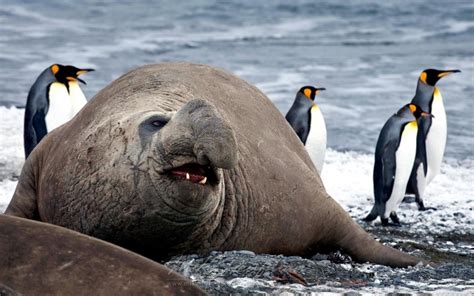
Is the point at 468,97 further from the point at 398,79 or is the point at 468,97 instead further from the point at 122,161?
the point at 122,161

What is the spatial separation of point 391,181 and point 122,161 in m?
5.54

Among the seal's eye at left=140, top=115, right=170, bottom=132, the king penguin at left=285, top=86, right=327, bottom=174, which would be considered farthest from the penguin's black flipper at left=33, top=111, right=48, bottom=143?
the seal's eye at left=140, top=115, right=170, bottom=132

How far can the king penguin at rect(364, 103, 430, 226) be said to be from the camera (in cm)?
936

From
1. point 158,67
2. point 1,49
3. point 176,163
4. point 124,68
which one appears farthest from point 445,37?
point 176,163

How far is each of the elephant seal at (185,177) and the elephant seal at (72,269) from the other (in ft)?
1.91

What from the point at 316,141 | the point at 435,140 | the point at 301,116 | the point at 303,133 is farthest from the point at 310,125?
the point at 435,140

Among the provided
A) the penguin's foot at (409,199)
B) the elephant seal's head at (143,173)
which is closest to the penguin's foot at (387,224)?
the penguin's foot at (409,199)

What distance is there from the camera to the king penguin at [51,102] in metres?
9.82

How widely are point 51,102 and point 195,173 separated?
6630mm

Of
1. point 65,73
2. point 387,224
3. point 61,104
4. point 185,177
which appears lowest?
point 387,224

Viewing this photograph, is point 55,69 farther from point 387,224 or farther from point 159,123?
point 159,123

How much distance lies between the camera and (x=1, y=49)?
807 inches

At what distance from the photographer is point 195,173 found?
3.98m

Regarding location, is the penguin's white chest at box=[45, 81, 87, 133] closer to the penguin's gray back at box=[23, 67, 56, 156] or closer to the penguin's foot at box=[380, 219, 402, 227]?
the penguin's gray back at box=[23, 67, 56, 156]
